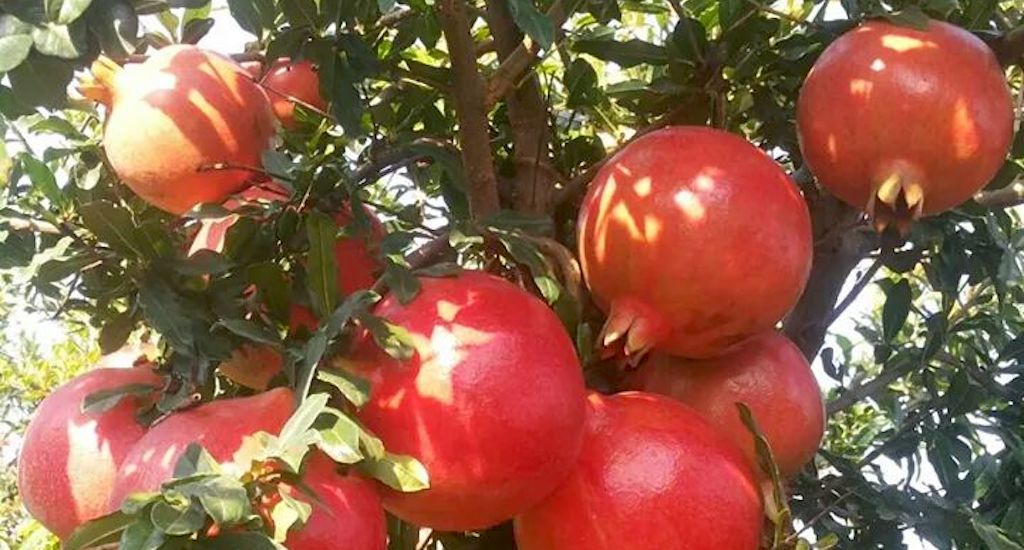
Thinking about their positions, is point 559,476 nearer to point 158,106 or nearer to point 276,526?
point 276,526

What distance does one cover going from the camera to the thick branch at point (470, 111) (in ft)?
4.07

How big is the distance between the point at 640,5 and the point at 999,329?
0.90 meters

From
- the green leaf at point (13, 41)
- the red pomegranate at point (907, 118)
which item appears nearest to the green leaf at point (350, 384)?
the green leaf at point (13, 41)

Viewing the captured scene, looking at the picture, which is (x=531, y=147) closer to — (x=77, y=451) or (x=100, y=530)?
(x=77, y=451)

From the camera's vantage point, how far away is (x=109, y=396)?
1.21 m

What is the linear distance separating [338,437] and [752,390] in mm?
529

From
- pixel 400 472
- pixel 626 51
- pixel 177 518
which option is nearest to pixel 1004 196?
pixel 626 51

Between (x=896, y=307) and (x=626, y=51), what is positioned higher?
(x=626, y=51)

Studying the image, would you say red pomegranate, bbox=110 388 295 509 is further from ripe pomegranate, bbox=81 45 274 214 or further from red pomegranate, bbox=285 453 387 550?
ripe pomegranate, bbox=81 45 274 214

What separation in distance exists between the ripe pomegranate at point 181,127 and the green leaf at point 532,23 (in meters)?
0.35

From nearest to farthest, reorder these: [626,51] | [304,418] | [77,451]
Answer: [304,418], [77,451], [626,51]

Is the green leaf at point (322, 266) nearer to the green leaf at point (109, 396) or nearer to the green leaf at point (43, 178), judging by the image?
the green leaf at point (109, 396)

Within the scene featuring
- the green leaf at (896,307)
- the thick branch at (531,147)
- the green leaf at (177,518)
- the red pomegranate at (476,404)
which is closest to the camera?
the green leaf at (177,518)

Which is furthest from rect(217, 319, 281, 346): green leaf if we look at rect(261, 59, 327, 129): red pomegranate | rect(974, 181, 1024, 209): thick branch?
rect(974, 181, 1024, 209): thick branch
